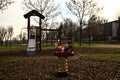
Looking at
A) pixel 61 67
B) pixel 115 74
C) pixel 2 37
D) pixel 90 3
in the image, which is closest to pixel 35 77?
pixel 61 67

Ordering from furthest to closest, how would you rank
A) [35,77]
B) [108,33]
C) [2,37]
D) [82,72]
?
[108,33] < [2,37] < [82,72] < [35,77]

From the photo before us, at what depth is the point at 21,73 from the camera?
39.9 feet

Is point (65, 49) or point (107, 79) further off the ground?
point (65, 49)

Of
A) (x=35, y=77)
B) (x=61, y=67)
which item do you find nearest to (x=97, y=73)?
(x=61, y=67)

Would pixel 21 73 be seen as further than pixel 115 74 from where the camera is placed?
Yes

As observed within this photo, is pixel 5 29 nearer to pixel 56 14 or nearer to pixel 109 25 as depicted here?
pixel 109 25

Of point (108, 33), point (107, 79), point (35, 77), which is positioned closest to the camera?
point (107, 79)

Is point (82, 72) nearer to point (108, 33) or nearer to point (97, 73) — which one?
point (97, 73)

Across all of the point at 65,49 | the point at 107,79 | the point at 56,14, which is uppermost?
the point at 56,14

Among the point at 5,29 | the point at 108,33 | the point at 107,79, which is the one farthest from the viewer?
the point at 108,33

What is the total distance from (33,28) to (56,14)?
24487mm

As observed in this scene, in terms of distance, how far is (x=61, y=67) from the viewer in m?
11.7

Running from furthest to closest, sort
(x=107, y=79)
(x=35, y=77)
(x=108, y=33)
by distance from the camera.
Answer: (x=108, y=33), (x=35, y=77), (x=107, y=79)

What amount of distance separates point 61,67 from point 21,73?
1.77m
